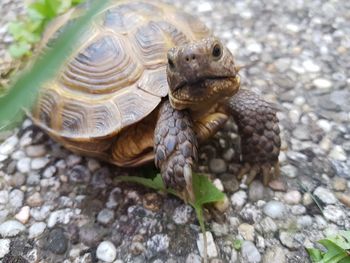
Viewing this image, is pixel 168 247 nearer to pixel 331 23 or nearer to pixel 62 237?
pixel 62 237

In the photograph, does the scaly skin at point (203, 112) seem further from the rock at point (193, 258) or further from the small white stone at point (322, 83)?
the small white stone at point (322, 83)

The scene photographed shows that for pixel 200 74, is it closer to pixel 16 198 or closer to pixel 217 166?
pixel 217 166

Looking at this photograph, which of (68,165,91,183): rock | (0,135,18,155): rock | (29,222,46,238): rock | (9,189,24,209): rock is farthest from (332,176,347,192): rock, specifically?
(0,135,18,155): rock

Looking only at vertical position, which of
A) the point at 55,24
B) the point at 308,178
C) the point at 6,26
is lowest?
the point at 308,178

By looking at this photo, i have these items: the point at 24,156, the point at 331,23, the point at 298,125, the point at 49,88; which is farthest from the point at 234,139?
the point at 331,23

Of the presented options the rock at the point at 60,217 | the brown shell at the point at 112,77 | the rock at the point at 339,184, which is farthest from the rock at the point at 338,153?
the rock at the point at 60,217
